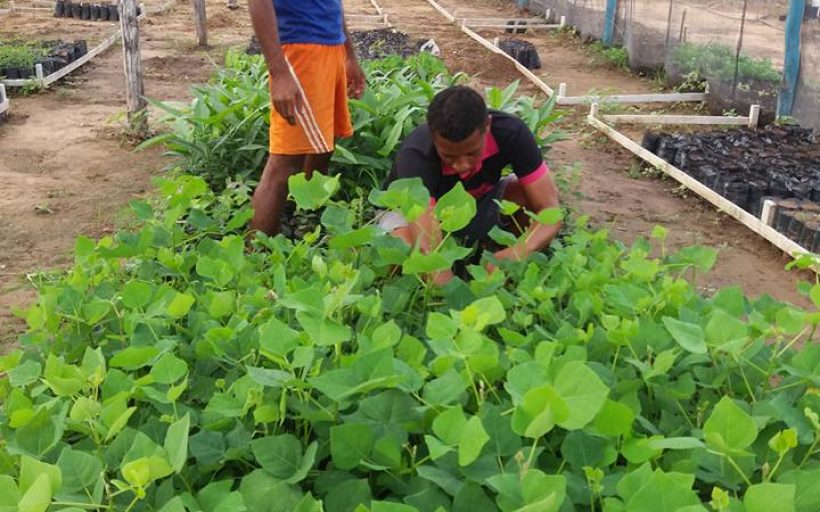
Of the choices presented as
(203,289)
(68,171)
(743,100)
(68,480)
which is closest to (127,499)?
(68,480)

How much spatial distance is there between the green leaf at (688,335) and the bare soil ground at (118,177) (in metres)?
2.08

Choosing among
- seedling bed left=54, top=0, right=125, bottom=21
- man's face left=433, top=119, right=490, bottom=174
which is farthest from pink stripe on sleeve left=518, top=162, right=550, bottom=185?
seedling bed left=54, top=0, right=125, bottom=21

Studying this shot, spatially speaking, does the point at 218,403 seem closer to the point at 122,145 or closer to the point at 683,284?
the point at 683,284

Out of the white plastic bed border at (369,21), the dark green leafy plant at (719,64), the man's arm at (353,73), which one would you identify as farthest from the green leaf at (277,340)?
the white plastic bed border at (369,21)

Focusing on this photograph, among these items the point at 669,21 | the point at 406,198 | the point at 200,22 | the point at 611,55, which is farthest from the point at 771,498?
the point at 200,22

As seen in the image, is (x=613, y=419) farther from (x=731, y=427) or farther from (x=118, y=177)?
(x=118, y=177)

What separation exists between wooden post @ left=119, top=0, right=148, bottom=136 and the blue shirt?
365 cm

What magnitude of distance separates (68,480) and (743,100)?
325 inches

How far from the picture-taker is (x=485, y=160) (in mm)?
3293

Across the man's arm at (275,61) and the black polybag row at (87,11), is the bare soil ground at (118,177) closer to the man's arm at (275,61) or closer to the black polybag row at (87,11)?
the man's arm at (275,61)

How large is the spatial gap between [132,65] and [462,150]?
16.4 ft

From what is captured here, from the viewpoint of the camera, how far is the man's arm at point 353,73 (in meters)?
4.20

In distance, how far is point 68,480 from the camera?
105 centimetres

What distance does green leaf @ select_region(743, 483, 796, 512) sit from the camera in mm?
877
